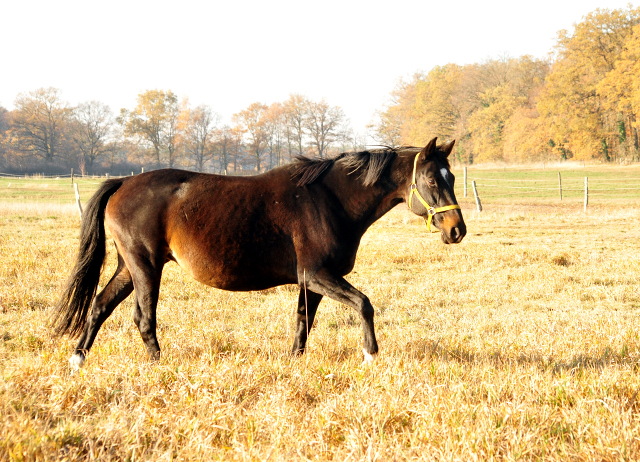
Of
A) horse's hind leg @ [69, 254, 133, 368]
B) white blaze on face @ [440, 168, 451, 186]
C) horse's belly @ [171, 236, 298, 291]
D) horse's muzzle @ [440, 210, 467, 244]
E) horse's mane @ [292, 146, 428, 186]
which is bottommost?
horse's hind leg @ [69, 254, 133, 368]

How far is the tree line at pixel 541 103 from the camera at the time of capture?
44.2 meters

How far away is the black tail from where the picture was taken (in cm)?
476

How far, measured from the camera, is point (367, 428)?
2797mm

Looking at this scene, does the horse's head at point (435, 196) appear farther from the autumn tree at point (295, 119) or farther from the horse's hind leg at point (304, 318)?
the autumn tree at point (295, 119)

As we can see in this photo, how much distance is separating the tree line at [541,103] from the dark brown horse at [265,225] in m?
44.3

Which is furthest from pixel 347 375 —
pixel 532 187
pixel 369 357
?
pixel 532 187

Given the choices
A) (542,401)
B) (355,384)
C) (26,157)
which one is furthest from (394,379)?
(26,157)

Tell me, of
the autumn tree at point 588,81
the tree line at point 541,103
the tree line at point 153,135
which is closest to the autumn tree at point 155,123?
the tree line at point 153,135

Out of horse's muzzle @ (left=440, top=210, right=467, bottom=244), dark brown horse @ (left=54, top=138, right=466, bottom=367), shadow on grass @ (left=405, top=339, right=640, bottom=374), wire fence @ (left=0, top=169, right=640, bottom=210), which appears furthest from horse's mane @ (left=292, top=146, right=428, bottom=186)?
wire fence @ (left=0, top=169, right=640, bottom=210)

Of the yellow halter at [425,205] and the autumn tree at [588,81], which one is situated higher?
the autumn tree at [588,81]

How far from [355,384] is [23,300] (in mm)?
4935

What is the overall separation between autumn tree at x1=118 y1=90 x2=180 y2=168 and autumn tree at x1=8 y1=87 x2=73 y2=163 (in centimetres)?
850

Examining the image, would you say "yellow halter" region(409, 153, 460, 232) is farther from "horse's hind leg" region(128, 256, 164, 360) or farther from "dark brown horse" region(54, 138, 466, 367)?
"horse's hind leg" region(128, 256, 164, 360)

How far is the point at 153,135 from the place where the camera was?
60000 millimetres
